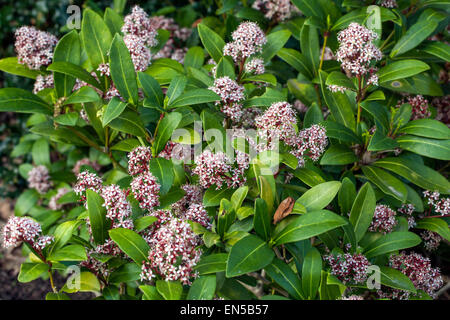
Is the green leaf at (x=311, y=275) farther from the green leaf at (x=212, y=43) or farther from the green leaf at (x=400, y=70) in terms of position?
the green leaf at (x=212, y=43)

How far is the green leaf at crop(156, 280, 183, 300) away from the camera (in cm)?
159

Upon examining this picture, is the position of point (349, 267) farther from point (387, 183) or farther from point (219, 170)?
point (219, 170)

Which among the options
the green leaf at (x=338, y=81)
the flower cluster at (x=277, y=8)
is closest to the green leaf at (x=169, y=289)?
the green leaf at (x=338, y=81)

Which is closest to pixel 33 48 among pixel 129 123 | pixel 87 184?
pixel 129 123

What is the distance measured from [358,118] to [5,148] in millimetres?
3493

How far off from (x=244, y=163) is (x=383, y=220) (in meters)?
0.71

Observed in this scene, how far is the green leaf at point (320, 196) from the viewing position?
1836 mm

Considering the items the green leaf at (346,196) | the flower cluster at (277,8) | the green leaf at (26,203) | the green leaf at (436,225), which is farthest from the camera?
the green leaf at (26,203)

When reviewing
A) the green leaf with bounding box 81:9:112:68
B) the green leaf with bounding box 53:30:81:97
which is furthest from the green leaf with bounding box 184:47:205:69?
the green leaf with bounding box 53:30:81:97

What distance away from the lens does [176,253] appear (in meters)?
1.65

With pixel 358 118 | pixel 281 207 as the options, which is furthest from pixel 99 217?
pixel 358 118

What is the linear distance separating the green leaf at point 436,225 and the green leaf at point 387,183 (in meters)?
0.25

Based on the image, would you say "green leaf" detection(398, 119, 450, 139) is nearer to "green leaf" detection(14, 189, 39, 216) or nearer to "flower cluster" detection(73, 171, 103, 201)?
"flower cluster" detection(73, 171, 103, 201)

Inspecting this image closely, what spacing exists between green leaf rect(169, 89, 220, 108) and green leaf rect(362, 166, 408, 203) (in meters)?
0.86
